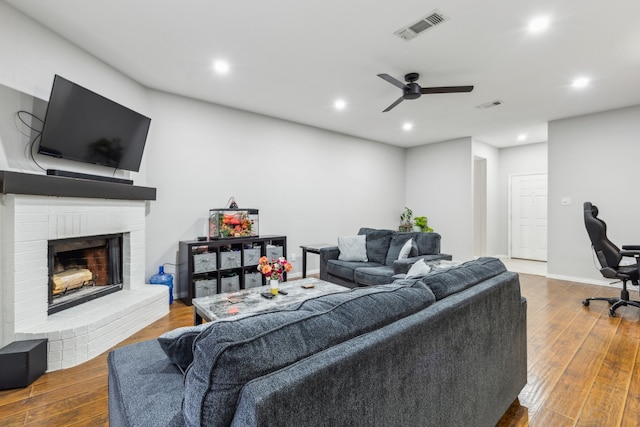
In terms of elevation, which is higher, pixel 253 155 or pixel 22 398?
pixel 253 155

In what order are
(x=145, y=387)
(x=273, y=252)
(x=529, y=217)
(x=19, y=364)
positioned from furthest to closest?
(x=529, y=217) → (x=273, y=252) → (x=19, y=364) → (x=145, y=387)

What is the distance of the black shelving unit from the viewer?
11.9ft

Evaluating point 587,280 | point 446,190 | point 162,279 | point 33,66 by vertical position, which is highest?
point 33,66

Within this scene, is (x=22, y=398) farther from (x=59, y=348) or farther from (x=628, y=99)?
(x=628, y=99)

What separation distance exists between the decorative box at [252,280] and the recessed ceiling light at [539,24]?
393cm

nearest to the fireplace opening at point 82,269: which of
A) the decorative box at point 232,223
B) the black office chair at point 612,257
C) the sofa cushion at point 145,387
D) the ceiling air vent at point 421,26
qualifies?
the decorative box at point 232,223

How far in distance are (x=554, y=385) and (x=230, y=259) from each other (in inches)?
133

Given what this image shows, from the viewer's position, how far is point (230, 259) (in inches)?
154

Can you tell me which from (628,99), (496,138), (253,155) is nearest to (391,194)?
(496,138)

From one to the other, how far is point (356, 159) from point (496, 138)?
2.99 meters

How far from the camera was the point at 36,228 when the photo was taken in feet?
7.58

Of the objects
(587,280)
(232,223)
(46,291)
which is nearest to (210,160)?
(232,223)

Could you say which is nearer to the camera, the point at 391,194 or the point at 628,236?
the point at 628,236

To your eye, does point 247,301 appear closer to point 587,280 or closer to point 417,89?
point 417,89
